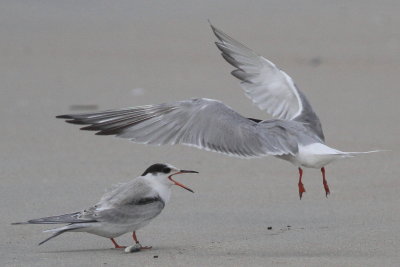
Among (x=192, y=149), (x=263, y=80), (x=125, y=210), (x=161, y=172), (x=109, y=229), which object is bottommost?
(x=109, y=229)

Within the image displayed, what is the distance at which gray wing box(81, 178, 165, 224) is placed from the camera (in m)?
6.45

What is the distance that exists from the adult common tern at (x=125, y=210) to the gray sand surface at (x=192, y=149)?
147mm

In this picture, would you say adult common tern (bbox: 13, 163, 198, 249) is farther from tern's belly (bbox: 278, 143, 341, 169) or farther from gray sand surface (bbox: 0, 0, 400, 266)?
tern's belly (bbox: 278, 143, 341, 169)

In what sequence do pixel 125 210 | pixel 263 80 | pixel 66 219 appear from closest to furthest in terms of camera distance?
pixel 66 219 < pixel 125 210 < pixel 263 80

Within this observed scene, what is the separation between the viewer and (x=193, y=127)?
662cm

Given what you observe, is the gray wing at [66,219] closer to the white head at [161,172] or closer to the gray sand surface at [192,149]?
the gray sand surface at [192,149]

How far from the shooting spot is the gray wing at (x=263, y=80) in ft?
26.7

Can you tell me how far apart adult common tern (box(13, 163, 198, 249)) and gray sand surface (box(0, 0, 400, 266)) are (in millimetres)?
147

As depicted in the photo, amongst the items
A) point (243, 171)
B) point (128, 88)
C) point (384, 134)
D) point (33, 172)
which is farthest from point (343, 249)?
point (128, 88)

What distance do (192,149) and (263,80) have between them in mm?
1457

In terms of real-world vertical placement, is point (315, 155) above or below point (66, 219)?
above

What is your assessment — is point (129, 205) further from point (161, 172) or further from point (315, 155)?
point (315, 155)

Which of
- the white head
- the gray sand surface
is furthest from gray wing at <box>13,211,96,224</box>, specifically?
the white head

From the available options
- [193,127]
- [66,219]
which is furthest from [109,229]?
[193,127]
